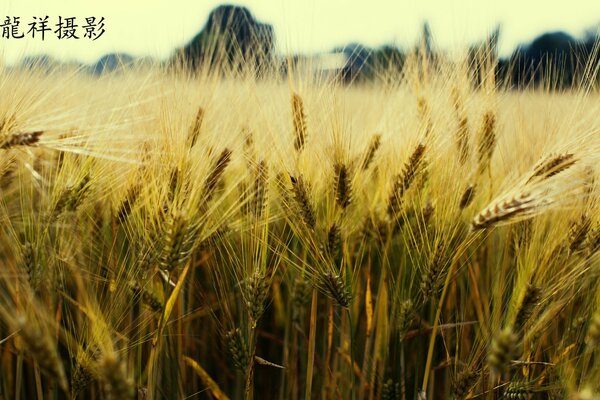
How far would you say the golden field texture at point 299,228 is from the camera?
1281 mm

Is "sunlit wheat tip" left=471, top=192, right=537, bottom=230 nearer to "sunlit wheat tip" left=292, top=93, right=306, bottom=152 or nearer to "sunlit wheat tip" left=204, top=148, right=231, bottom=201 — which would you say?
"sunlit wheat tip" left=292, top=93, right=306, bottom=152

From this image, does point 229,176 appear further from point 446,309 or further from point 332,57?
point 446,309

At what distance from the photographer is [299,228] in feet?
4.74

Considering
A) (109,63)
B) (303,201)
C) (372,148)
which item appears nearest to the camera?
(303,201)

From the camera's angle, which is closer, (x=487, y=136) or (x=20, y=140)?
Result: (x=20, y=140)

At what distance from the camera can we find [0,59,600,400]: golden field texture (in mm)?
1281

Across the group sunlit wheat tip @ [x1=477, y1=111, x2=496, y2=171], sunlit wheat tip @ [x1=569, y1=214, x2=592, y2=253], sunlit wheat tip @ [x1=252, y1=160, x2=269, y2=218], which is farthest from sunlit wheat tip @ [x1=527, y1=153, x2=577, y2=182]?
sunlit wheat tip @ [x1=252, y1=160, x2=269, y2=218]

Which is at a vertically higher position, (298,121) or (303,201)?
(298,121)

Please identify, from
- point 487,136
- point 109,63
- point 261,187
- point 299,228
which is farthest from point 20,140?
point 487,136

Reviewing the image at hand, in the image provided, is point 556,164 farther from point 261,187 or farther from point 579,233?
point 261,187

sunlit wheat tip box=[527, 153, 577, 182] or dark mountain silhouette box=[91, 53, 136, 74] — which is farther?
dark mountain silhouette box=[91, 53, 136, 74]

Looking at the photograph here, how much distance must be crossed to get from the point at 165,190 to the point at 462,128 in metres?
0.86

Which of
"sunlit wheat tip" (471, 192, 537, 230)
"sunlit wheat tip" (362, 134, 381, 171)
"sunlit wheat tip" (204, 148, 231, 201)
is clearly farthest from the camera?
"sunlit wheat tip" (362, 134, 381, 171)

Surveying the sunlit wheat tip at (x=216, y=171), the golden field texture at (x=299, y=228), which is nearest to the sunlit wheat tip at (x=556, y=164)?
the golden field texture at (x=299, y=228)
